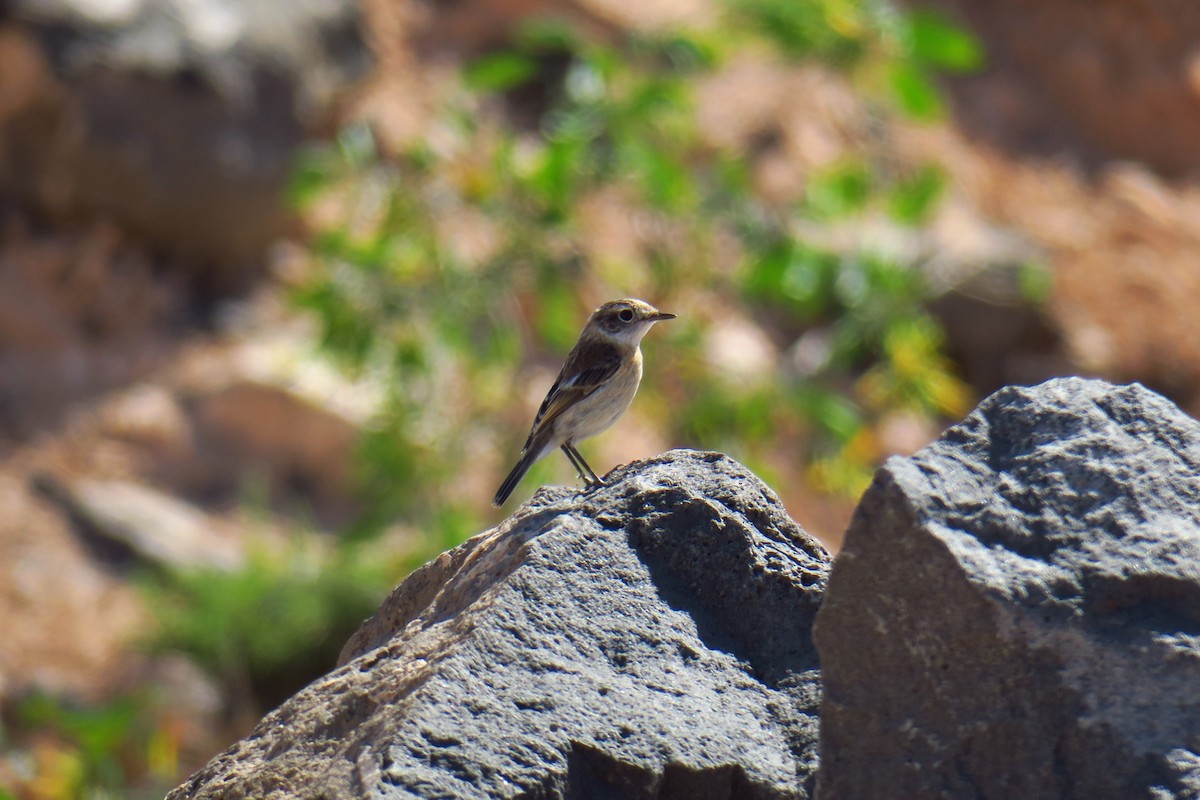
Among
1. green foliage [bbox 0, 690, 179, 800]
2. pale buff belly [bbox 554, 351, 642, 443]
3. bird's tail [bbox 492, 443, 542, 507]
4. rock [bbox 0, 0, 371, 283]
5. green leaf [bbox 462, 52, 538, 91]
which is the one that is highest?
rock [bbox 0, 0, 371, 283]

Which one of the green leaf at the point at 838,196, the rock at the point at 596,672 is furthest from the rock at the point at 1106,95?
the rock at the point at 596,672

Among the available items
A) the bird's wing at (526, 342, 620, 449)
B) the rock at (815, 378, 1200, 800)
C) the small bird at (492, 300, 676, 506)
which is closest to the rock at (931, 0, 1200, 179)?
the small bird at (492, 300, 676, 506)

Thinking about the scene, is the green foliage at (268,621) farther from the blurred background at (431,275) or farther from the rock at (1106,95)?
the rock at (1106,95)

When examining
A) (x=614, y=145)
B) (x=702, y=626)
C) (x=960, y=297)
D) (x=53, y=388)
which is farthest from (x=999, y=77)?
(x=702, y=626)

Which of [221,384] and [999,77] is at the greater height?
[999,77]

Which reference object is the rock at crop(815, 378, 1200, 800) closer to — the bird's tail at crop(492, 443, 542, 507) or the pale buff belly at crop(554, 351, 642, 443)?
the bird's tail at crop(492, 443, 542, 507)

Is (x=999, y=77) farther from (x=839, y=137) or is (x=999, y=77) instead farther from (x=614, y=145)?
(x=614, y=145)

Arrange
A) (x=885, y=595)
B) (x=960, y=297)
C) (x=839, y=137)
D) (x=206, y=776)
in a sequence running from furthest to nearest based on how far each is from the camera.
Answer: (x=839, y=137), (x=960, y=297), (x=206, y=776), (x=885, y=595)
